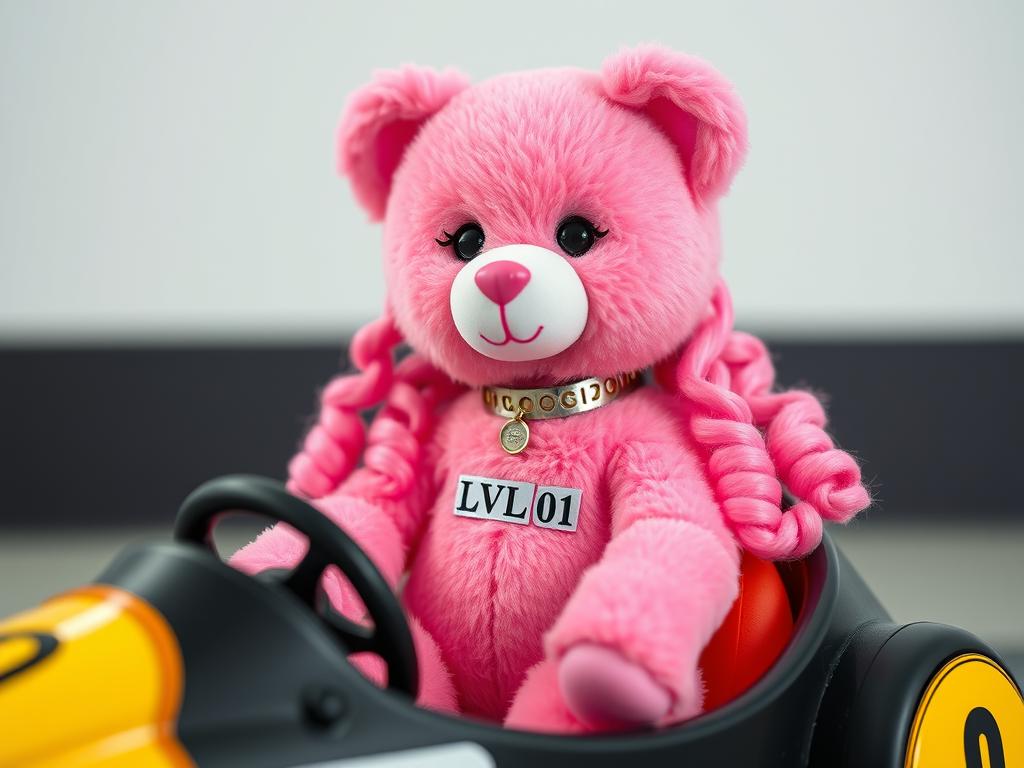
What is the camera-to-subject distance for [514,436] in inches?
28.2

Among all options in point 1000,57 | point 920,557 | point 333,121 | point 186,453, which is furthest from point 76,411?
point 1000,57

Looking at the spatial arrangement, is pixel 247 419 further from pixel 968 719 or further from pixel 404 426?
A: pixel 968 719

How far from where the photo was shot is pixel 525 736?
0.54m

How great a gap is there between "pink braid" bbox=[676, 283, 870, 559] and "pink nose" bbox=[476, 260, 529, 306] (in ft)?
0.59

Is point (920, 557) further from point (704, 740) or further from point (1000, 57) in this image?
point (704, 740)

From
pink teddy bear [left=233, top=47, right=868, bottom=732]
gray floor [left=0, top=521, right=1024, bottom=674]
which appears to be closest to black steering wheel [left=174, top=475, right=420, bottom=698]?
pink teddy bear [left=233, top=47, right=868, bottom=732]

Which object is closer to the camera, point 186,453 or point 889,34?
point 889,34

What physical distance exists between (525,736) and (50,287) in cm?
157

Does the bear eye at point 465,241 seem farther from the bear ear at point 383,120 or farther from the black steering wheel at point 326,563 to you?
the black steering wheel at point 326,563

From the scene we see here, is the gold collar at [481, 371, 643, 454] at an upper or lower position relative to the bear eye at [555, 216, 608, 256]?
lower

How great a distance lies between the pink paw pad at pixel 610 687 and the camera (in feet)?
1.74

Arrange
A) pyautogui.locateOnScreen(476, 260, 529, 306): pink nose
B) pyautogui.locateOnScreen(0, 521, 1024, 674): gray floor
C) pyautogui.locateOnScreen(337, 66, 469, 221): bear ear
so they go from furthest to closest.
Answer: pyautogui.locateOnScreen(0, 521, 1024, 674): gray floor
pyautogui.locateOnScreen(337, 66, 469, 221): bear ear
pyautogui.locateOnScreen(476, 260, 529, 306): pink nose

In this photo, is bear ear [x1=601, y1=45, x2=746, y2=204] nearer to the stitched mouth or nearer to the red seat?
the stitched mouth

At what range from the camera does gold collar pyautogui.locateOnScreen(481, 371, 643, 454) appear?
72cm
